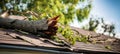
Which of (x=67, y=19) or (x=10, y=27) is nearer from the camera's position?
(x=10, y=27)

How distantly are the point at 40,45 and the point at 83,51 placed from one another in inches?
88.6

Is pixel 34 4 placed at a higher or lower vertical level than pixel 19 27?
higher

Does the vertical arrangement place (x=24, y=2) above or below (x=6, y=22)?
above

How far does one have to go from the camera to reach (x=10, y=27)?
992 cm

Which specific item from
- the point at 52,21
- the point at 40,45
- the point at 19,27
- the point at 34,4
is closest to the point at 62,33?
the point at 52,21

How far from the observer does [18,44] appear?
23.9 ft

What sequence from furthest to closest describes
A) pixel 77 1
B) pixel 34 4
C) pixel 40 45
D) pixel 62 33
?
1. pixel 77 1
2. pixel 34 4
3. pixel 62 33
4. pixel 40 45

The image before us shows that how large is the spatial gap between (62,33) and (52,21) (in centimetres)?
161

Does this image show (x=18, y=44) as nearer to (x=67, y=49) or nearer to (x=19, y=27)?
(x=67, y=49)

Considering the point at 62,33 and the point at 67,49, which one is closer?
the point at 67,49

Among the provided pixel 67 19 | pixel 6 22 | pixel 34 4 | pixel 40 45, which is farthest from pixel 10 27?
pixel 67 19

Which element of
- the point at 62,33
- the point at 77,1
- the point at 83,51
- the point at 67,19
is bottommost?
the point at 83,51

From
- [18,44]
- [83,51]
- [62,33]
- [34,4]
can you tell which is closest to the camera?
[18,44]

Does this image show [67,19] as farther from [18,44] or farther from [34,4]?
[18,44]
